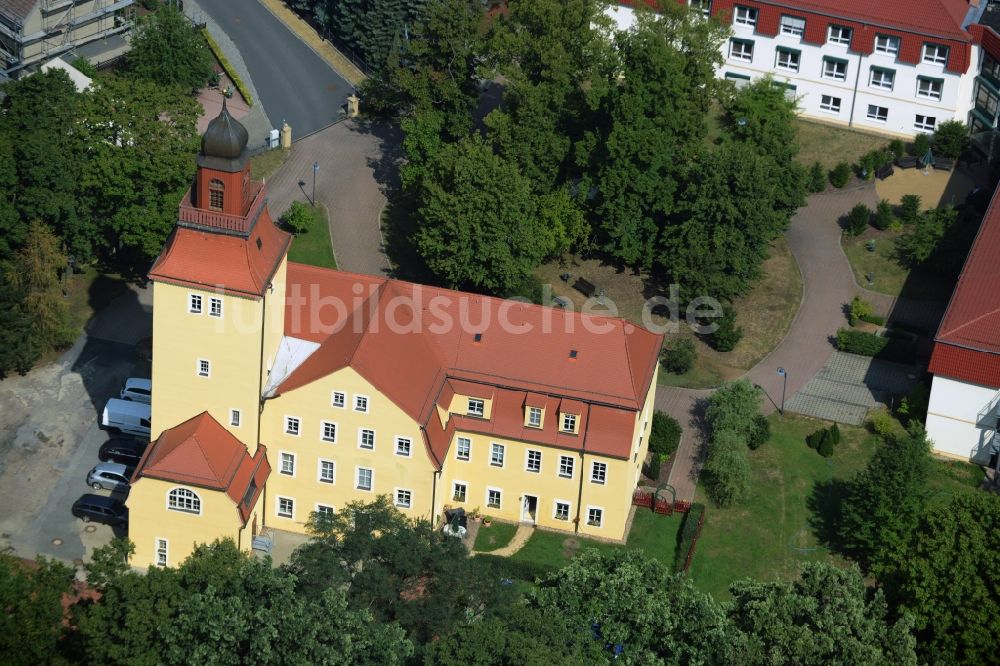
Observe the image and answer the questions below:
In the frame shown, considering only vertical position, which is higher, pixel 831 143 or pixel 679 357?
pixel 831 143

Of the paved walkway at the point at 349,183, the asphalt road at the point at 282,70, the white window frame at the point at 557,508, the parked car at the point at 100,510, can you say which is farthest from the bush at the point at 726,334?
the parked car at the point at 100,510

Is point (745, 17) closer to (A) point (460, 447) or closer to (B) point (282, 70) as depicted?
(B) point (282, 70)

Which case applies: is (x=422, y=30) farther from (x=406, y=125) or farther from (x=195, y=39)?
(x=195, y=39)

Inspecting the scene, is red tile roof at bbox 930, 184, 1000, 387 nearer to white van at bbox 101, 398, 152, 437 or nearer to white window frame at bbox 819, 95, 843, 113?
white window frame at bbox 819, 95, 843, 113

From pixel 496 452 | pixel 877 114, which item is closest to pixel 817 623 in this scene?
pixel 496 452

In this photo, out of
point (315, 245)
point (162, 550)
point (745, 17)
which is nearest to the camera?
point (162, 550)
